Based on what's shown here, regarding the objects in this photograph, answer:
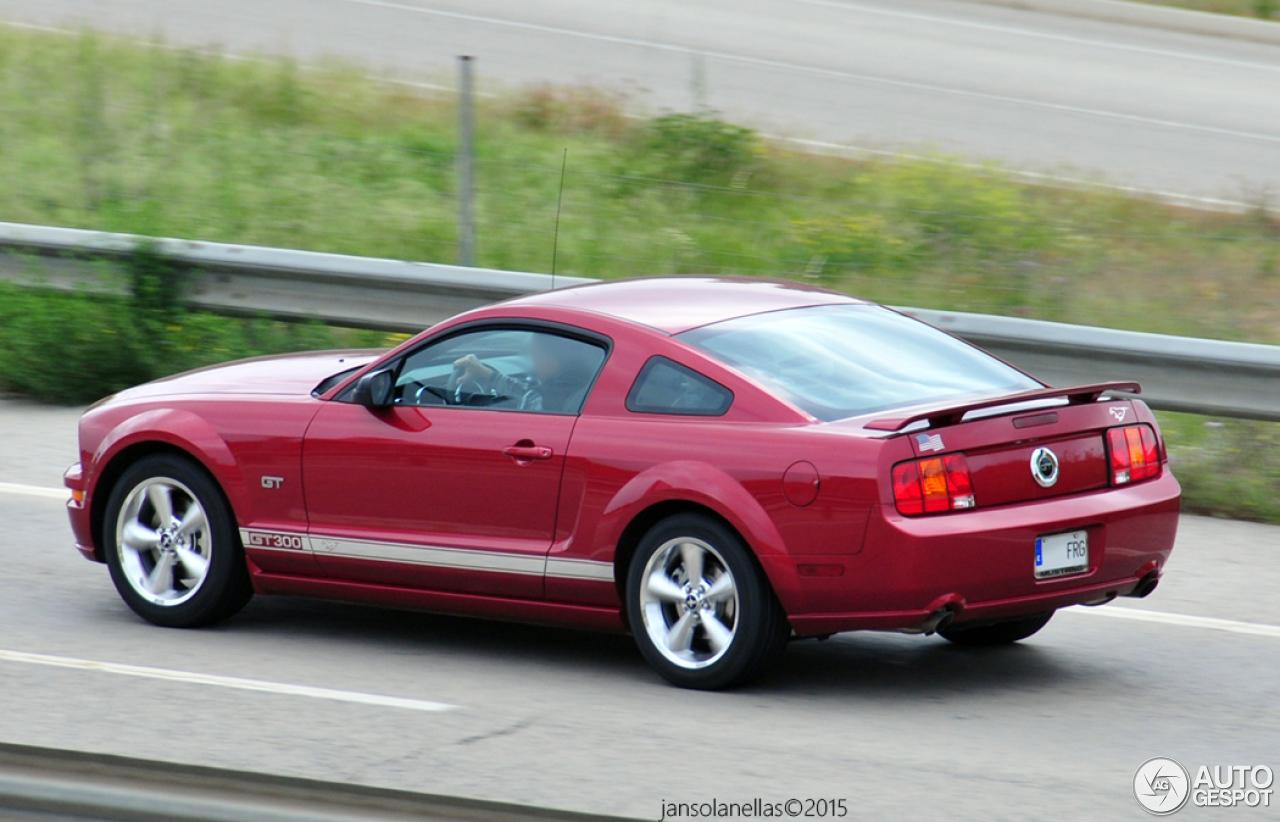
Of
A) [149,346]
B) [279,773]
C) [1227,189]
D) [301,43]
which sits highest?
[301,43]

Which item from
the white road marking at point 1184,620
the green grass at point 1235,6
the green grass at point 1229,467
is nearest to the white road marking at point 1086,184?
the green grass at point 1229,467

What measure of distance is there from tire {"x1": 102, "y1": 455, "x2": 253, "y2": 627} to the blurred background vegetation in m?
4.31

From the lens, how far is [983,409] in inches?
238

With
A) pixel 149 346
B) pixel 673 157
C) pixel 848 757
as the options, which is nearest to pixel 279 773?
pixel 848 757

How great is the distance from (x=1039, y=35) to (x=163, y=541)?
1837 centimetres

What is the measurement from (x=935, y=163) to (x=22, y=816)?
12398 millimetres

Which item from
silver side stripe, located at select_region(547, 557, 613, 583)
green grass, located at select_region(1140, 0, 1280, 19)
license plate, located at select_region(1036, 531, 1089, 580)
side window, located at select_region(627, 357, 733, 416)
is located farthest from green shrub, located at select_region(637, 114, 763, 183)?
green grass, located at select_region(1140, 0, 1280, 19)

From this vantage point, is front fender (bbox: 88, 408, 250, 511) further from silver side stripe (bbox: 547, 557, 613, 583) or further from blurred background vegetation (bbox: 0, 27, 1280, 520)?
blurred background vegetation (bbox: 0, 27, 1280, 520)

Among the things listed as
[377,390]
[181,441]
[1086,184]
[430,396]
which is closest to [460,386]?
[430,396]

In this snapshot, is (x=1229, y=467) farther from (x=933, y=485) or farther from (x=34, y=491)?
(x=34, y=491)

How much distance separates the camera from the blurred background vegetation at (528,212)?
11664mm

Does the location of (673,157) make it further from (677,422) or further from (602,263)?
(677,422)

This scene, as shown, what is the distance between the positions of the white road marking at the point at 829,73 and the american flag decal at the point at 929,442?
14.4m

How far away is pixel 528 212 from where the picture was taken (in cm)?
1422
